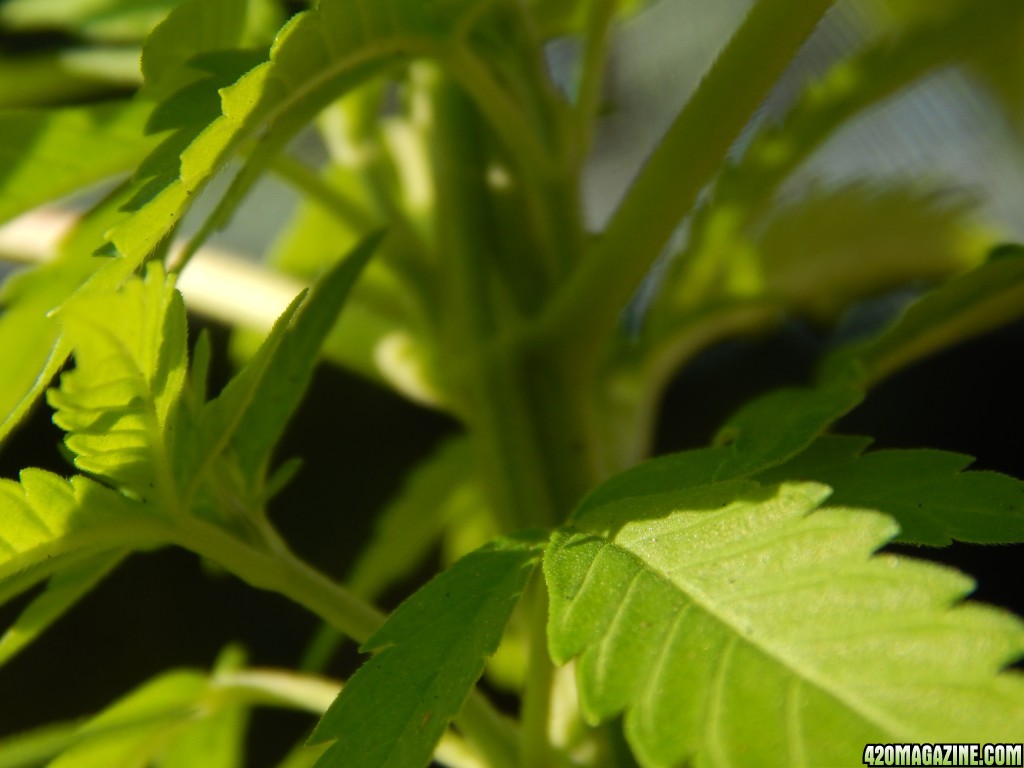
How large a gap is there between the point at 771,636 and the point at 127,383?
14 cm

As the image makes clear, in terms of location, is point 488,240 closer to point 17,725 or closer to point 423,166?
point 423,166

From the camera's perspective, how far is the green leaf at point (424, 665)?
20cm

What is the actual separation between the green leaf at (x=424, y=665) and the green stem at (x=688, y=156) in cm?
11

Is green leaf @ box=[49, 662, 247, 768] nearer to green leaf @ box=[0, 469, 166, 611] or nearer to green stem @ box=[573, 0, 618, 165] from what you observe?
green leaf @ box=[0, 469, 166, 611]

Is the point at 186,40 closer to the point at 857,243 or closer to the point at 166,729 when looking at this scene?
the point at 166,729

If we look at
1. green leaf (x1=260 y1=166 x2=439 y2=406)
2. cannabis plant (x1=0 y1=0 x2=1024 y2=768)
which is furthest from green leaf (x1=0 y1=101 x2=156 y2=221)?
green leaf (x1=260 y1=166 x2=439 y2=406)

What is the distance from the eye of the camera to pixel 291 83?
0.24m

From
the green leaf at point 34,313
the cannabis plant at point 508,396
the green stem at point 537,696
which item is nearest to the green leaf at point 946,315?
the cannabis plant at point 508,396

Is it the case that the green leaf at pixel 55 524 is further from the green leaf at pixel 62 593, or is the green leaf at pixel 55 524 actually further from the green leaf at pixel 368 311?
the green leaf at pixel 368 311

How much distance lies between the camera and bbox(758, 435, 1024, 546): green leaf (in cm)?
21

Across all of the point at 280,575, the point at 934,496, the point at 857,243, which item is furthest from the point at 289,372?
the point at 857,243

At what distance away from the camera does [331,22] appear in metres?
0.24

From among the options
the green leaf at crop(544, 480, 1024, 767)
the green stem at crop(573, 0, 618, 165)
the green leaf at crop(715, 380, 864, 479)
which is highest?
the green stem at crop(573, 0, 618, 165)

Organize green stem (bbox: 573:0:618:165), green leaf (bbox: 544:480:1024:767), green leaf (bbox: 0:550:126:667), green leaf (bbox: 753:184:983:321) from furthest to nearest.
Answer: green leaf (bbox: 753:184:983:321) < green stem (bbox: 573:0:618:165) < green leaf (bbox: 0:550:126:667) < green leaf (bbox: 544:480:1024:767)
